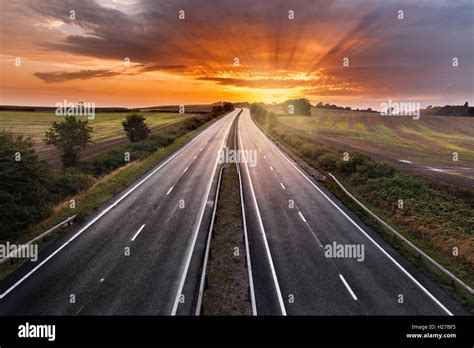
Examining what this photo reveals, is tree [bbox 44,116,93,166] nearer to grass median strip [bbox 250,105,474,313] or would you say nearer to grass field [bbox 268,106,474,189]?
grass median strip [bbox 250,105,474,313]

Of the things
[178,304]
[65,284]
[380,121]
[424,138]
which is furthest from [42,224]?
[380,121]

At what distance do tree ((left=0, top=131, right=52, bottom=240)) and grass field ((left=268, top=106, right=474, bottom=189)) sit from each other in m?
32.7

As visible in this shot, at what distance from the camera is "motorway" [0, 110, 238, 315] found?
489 inches

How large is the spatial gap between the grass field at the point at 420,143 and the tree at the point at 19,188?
32.7m

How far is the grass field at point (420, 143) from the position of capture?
119 feet

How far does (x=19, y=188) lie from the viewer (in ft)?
64.1

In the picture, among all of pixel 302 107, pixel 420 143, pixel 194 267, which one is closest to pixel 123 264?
pixel 194 267

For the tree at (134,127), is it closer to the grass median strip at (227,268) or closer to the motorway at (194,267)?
the motorway at (194,267)

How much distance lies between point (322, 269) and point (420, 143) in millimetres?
58076

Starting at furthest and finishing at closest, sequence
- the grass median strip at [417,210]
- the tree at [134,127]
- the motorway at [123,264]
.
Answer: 1. the tree at [134,127]
2. the grass median strip at [417,210]
3. the motorway at [123,264]

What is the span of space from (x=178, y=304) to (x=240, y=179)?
2020cm

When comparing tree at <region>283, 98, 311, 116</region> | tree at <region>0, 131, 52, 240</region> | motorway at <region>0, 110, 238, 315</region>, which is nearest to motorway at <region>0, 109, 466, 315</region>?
motorway at <region>0, 110, 238, 315</region>

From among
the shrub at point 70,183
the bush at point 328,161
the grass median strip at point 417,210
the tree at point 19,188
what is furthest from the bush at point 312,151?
the tree at point 19,188

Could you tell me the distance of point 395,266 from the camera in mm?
16125
